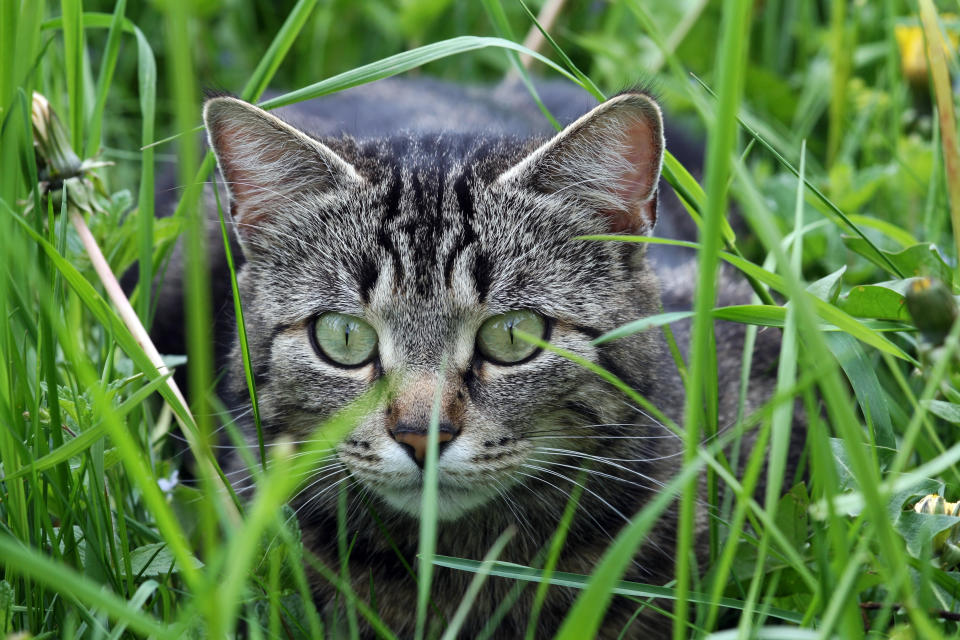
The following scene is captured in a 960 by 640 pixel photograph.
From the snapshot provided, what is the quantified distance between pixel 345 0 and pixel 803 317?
2.92m

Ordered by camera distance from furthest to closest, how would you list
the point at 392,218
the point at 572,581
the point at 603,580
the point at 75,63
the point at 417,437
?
the point at 75,63
the point at 392,218
the point at 417,437
the point at 572,581
the point at 603,580

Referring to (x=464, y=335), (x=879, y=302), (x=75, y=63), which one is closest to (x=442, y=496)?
(x=464, y=335)

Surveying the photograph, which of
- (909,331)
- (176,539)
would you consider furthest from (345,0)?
(176,539)

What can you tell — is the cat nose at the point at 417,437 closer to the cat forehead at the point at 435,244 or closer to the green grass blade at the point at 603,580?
the cat forehead at the point at 435,244

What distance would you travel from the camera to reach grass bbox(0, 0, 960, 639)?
0.88 m

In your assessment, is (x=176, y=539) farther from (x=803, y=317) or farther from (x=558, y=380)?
(x=558, y=380)

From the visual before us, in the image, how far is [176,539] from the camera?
2.84 feet

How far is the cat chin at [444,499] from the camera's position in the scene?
4.72 ft

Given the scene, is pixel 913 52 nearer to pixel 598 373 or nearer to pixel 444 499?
pixel 598 373

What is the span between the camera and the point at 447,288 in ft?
4.85

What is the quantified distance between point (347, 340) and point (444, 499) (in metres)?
0.30

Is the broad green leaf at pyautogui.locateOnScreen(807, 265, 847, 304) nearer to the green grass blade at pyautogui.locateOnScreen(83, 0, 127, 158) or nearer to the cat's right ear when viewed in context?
the cat's right ear

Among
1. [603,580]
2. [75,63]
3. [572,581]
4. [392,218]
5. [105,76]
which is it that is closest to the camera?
[603,580]

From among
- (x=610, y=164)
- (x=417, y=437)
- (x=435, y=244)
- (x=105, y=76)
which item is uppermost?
(x=105, y=76)
